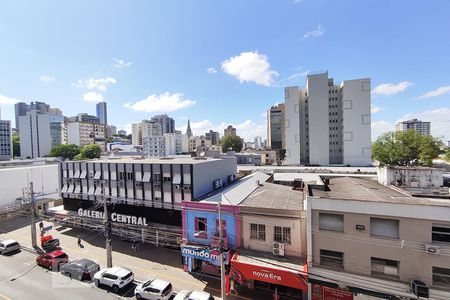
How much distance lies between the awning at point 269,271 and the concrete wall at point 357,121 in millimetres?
60213

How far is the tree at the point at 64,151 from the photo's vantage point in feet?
329

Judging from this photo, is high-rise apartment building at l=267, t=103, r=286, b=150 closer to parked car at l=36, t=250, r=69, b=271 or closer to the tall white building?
the tall white building

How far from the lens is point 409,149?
57500 millimetres

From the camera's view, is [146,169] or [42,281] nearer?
[42,281]

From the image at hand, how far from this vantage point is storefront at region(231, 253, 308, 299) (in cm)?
1489

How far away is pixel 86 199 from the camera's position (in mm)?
28875

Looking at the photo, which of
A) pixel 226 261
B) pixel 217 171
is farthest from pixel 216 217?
pixel 217 171

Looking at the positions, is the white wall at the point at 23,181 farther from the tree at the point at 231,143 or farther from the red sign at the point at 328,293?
the tree at the point at 231,143

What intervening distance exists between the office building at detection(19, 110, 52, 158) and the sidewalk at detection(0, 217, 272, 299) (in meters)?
118

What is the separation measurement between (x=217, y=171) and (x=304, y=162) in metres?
55.5

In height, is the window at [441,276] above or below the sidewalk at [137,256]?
above

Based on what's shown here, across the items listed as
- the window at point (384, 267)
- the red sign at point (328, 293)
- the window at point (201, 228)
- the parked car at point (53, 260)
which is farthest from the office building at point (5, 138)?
Result: the window at point (384, 267)

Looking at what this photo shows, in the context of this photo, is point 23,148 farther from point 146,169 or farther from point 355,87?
point 355,87

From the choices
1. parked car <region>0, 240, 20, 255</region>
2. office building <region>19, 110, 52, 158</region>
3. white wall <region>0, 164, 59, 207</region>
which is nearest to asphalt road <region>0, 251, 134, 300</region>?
parked car <region>0, 240, 20, 255</region>
